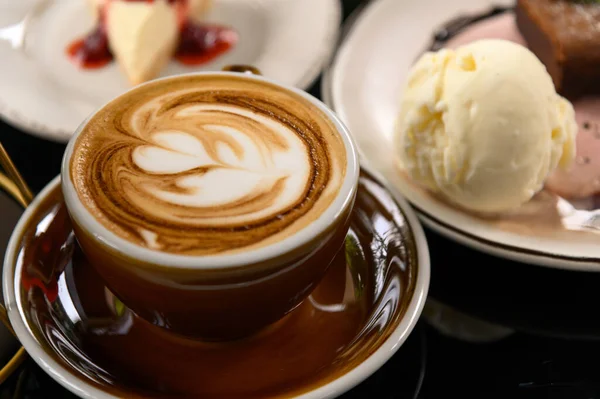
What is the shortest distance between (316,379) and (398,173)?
0.49 metres

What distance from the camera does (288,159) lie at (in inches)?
26.7

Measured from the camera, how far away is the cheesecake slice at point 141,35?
140cm

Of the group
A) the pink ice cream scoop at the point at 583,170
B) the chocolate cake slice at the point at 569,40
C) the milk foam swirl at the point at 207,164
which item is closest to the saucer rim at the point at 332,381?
the milk foam swirl at the point at 207,164

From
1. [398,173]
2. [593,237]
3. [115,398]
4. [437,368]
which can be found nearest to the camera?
[115,398]

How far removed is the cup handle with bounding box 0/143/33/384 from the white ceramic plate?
0.75ft

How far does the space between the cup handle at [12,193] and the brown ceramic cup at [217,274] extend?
115mm

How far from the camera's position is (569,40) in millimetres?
1190

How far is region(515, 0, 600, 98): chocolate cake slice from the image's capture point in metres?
1.19

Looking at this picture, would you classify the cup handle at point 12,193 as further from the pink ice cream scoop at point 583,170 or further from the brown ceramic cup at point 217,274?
the pink ice cream scoop at point 583,170

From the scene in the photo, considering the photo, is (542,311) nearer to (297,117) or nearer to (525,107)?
(525,107)

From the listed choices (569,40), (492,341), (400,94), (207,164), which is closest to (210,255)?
(207,164)

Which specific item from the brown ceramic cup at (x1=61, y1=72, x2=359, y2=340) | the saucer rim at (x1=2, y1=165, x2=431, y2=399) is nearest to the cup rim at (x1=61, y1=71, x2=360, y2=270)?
the brown ceramic cup at (x1=61, y1=72, x2=359, y2=340)

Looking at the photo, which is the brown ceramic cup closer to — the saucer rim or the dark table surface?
the saucer rim

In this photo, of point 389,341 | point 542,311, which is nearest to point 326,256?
point 389,341
